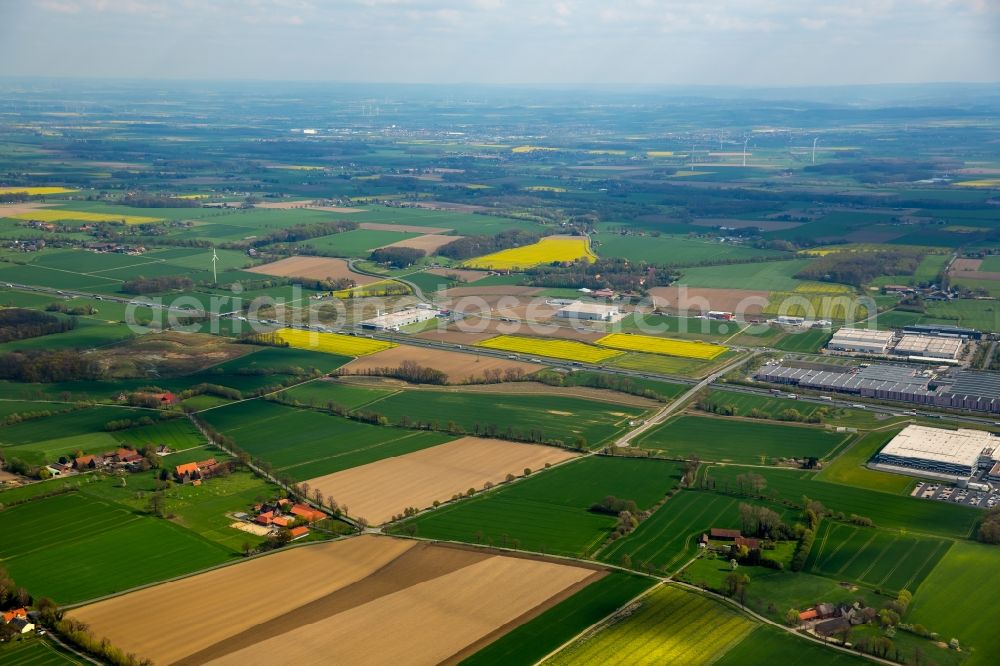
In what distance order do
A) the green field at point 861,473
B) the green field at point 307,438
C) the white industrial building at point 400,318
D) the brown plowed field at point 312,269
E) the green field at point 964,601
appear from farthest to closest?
the brown plowed field at point 312,269
the white industrial building at point 400,318
the green field at point 307,438
the green field at point 861,473
the green field at point 964,601

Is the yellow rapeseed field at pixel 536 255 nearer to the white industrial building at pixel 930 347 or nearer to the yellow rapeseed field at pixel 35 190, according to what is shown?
the white industrial building at pixel 930 347

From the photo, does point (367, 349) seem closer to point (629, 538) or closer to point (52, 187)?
point (629, 538)

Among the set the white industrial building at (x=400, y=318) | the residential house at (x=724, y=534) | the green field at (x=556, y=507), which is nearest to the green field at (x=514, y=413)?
the green field at (x=556, y=507)

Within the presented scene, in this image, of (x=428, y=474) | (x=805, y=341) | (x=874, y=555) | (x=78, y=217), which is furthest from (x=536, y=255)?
(x=874, y=555)

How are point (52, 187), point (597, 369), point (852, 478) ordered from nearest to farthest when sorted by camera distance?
point (852, 478)
point (597, 369)
point (52, 187)

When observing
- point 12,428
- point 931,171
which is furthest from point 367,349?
point 931,171

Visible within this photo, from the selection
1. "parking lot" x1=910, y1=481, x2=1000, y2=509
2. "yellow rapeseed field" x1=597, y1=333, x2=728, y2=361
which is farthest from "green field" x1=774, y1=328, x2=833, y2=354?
"parking lot" x1=910, y1=481, x2=1000, y2=509

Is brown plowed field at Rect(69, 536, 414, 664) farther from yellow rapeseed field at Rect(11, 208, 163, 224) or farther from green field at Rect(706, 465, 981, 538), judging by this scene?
yellow rapeseed field at Rect(11, 208, 163, 224)
